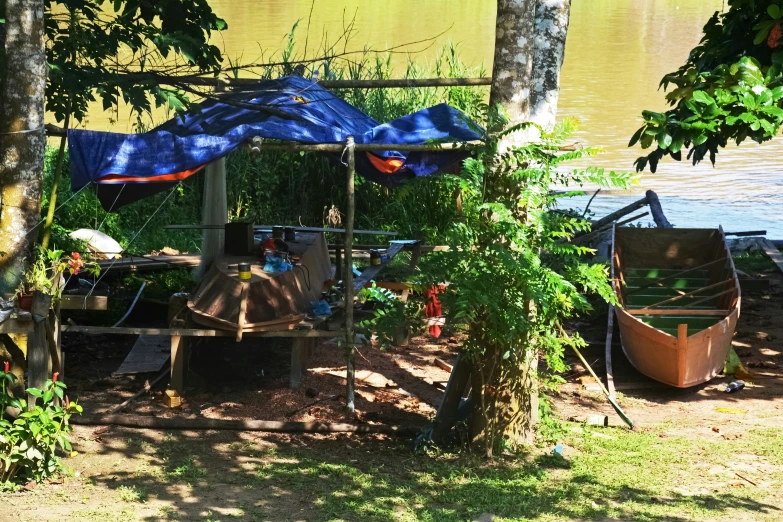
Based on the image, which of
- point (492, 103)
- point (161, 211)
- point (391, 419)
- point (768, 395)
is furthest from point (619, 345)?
point (161, 211)

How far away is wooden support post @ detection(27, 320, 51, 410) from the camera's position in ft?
20.4

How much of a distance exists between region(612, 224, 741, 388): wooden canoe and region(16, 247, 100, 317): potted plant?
14.4 ft

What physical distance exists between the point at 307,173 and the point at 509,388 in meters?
6.86

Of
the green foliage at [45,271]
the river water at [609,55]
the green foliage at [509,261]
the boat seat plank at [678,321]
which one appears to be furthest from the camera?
the river water at [609,55]

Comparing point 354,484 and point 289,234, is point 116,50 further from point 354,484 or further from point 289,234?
point 354,484

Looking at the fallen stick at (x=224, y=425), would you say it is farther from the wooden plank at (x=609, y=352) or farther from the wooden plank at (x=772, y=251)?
the wooden plank at (x=772, y=251)

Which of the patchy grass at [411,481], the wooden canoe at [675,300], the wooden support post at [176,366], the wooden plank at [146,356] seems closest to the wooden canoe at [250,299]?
the wooden support post at [176,366]

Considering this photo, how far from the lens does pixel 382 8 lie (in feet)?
102

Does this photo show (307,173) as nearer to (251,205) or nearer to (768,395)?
(251,205)

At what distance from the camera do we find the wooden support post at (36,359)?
6.21 meters

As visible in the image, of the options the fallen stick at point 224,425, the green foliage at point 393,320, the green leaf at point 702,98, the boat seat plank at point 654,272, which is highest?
the green leaf at point 702,98

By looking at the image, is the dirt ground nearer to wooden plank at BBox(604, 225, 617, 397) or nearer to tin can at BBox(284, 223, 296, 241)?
wooden plank at BBox(604, 225, 617, 397)

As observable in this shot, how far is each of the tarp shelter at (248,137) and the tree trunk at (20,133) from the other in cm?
50

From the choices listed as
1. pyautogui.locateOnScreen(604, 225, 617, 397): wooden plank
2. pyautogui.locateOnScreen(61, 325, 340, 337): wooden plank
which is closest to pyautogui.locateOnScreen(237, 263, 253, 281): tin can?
pyautogui.locateOnScreen(61, 325, 340, 337): wooden plank
